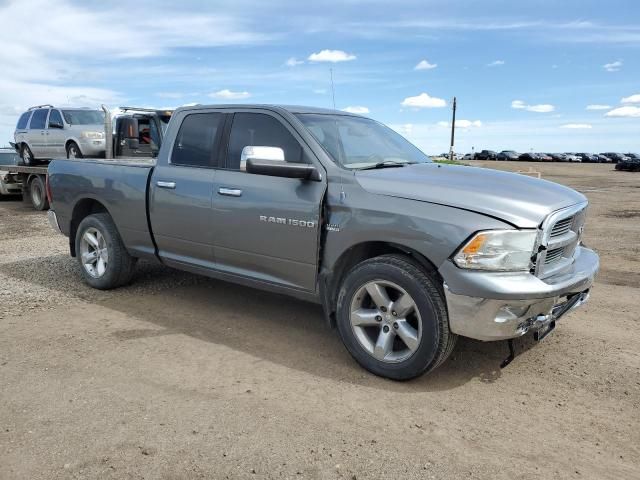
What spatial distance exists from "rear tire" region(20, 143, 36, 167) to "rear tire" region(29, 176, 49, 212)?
1.69 meters

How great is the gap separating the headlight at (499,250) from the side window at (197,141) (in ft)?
8.26

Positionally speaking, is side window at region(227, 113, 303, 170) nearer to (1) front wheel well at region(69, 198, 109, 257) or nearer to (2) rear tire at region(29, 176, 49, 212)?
(1) front wheel well at region(69, 198, 109, 257)

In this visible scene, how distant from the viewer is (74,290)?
20.3 ft

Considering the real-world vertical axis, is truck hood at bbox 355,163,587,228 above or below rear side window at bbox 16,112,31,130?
below

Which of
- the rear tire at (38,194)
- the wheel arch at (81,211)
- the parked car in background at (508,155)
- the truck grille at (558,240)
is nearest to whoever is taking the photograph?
the truck grille at (558,240)

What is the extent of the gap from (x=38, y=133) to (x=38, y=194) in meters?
2.00

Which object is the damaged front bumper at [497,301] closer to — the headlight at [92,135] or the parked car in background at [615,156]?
the headlight at [92,135]

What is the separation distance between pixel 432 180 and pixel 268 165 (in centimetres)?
118

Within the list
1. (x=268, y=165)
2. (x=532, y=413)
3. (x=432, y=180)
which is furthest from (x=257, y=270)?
(x=532, y=413)

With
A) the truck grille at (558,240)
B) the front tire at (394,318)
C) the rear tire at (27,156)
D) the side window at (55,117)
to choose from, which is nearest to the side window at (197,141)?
the front tire at (394,318)

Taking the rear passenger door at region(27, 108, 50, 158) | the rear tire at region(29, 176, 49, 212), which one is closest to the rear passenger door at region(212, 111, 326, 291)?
the rear tire at region(29, 176, 49, 212)

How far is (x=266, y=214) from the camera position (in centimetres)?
437

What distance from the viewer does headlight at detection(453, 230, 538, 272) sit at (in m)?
3.36

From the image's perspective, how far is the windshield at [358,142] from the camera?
4.36 meters
